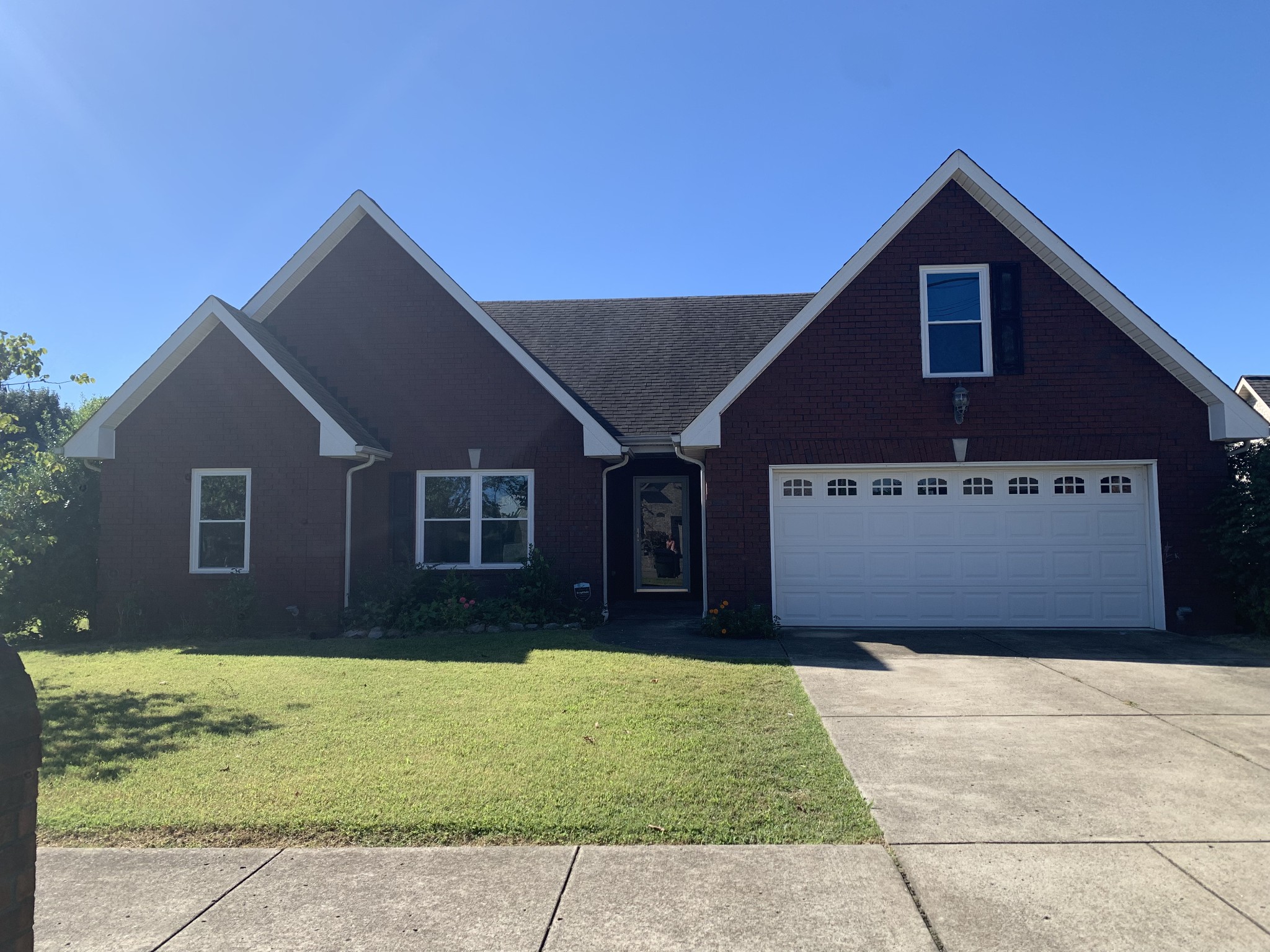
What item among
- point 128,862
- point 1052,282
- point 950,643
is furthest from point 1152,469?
point 128,862

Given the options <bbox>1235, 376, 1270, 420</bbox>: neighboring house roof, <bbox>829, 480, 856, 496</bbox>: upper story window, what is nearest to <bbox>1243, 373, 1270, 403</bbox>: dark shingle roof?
<bbox>1235, 376, 1270, 420</bbox>: neighboring house roof

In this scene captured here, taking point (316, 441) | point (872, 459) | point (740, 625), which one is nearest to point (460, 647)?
point (740, 625)

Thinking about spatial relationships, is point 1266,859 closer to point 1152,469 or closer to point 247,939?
point 247,939

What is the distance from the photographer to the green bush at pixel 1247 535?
36.5ft

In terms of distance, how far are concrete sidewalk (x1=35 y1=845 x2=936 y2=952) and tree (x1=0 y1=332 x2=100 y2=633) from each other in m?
10.3

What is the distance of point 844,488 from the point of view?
1270 cm

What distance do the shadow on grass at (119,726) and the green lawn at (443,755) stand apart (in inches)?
1.0

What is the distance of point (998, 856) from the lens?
4.30 metres

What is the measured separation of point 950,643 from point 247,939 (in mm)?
9488

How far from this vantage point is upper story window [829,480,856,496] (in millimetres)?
12688

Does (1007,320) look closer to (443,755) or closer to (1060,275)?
(1060,275)

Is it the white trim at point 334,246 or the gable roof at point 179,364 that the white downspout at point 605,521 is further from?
the gable roof at point 179,364

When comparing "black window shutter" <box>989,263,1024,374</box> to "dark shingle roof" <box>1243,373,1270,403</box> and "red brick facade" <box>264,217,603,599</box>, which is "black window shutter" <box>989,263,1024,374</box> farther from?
"dark shingle roof" <box>1243,373,1270,403</box>

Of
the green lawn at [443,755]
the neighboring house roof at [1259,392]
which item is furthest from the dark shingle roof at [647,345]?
the neighboring house roof at [1259,392]
